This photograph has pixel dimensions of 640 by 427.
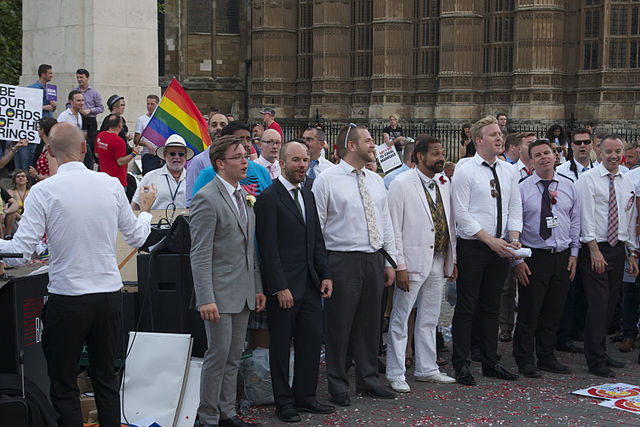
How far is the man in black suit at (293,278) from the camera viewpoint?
22.0 ft

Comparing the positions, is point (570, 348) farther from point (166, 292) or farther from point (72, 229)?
point (72, 229)

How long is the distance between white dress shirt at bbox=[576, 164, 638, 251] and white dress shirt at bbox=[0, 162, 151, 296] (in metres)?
4.73

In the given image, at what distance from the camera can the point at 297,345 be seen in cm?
696

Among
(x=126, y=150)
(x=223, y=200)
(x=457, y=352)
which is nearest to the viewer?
(x=223, y=200)

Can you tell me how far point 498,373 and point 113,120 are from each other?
538cm

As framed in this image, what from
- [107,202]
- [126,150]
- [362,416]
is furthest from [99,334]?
[126,150]

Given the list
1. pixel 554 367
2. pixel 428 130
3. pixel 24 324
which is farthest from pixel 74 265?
pixel 428 130

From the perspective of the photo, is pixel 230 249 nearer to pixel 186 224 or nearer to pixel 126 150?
pixel 186 224

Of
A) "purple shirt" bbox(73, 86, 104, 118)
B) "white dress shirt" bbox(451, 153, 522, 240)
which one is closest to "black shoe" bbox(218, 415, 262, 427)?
"white dress shirt" bbox(451, 153, 522, 240)

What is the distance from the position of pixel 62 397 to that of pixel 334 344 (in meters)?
2.49

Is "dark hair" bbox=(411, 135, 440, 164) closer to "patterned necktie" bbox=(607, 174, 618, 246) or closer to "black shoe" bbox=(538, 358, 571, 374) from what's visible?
"patterned necktie" bbox=(607, 174, 618, 246)

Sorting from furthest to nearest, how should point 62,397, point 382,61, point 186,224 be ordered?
point 382,61
point 186,224
point 62,397

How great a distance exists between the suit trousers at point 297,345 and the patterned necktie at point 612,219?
315 cm

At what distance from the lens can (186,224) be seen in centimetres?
676
